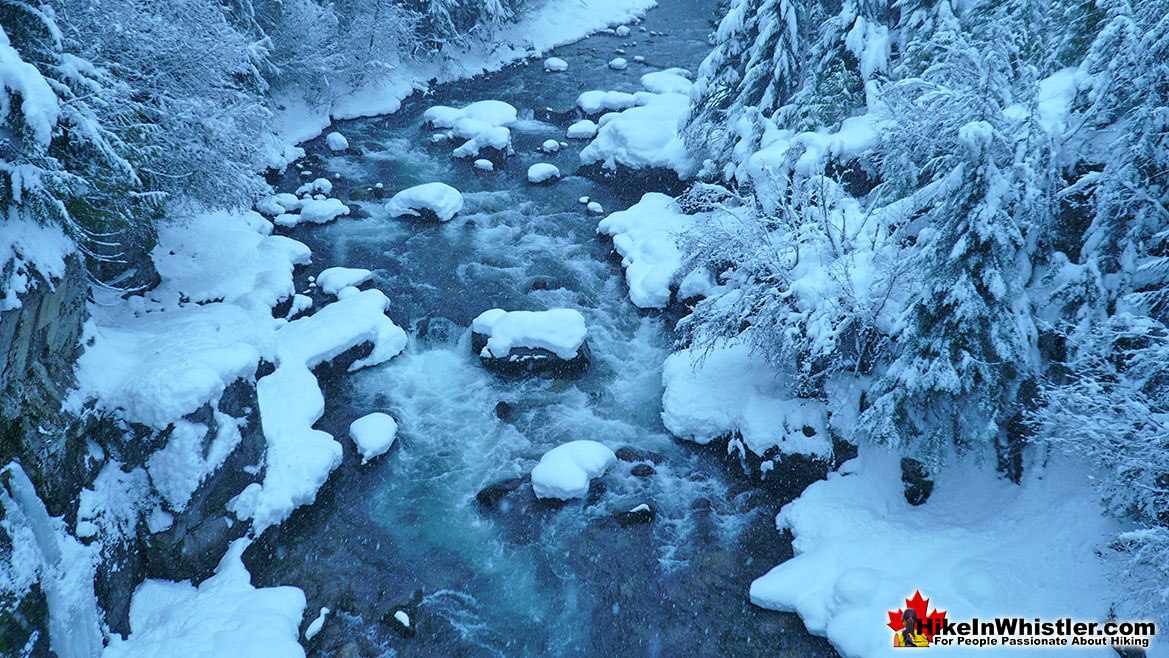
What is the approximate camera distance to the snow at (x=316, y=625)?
347 inches

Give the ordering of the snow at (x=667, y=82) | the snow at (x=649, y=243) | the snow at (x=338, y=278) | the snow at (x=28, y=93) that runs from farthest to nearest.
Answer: the snow at (x=667, y=82), the snow at (x=649, y=243), the snow at (x=338, y=278), the snow at (x=28, y=93)

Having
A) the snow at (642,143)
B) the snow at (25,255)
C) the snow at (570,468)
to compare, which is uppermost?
the snow at (642,143)

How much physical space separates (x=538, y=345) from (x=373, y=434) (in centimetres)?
383

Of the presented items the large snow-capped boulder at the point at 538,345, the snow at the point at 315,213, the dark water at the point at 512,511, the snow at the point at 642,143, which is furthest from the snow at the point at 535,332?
the snow at the point at 642,143

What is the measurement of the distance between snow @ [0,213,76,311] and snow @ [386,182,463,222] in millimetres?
10611

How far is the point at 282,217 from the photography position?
58.9 feet

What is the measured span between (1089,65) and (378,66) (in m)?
23.7

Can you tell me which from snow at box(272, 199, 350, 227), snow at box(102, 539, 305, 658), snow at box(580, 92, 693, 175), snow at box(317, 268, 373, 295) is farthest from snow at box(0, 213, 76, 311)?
snow at box(580, 92, 693, 175)

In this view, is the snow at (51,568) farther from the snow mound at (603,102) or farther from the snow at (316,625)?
the snow mound at (603,102)

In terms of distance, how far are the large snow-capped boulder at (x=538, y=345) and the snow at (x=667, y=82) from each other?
16.5m

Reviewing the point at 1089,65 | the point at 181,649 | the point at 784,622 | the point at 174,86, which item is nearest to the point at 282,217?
the point at 174,86

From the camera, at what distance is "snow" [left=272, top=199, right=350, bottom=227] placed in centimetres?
1791

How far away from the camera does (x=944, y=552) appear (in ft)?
29.8

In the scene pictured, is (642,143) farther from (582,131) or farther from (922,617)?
(922,617)
